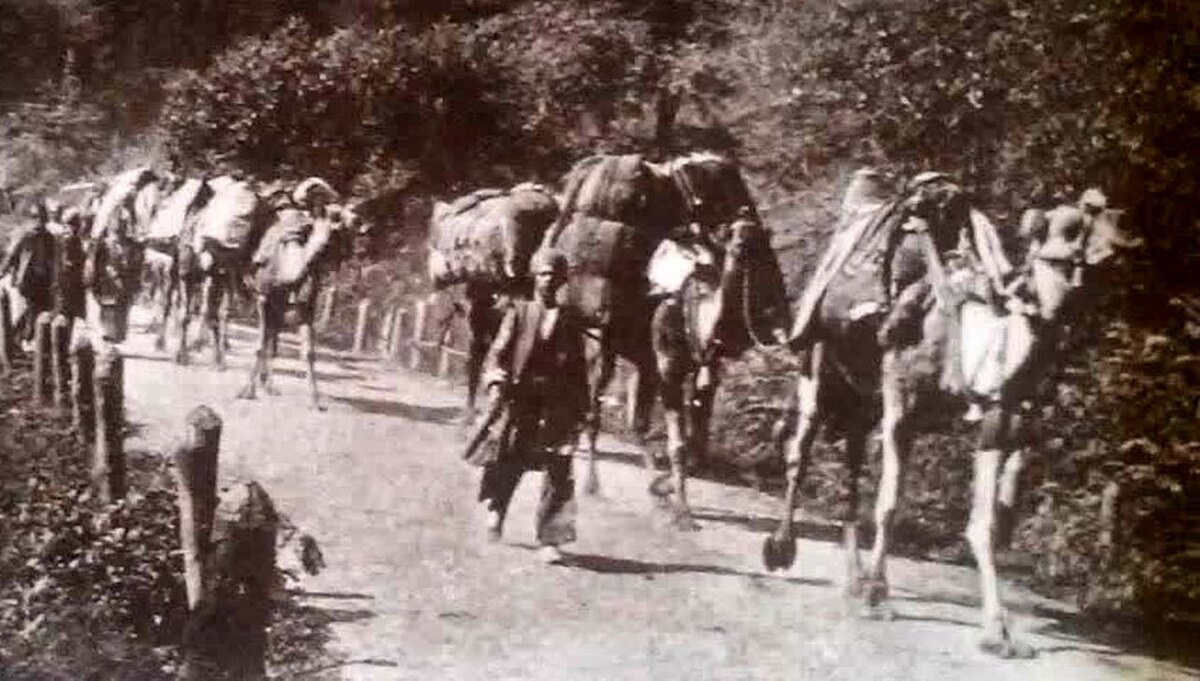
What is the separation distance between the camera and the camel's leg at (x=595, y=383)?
11.4 ft

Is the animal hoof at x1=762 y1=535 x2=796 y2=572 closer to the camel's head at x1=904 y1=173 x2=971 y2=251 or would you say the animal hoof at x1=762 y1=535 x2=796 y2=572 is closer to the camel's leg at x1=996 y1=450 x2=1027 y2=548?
the camel's leg at x1=996 y1=450 x2=1027 y2=548

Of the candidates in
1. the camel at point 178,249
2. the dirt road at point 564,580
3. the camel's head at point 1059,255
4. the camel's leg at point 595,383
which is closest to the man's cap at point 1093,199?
the camel's head at point 1059,255

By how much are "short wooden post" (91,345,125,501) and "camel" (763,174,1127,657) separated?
1.42 meters

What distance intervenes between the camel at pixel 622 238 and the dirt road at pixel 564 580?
0.58 ft

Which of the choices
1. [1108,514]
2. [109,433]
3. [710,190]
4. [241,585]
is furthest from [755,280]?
[109,433]

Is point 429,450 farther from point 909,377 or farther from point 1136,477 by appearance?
point 1136,477

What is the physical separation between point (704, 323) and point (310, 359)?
34.2 inches

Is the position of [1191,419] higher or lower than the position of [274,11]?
lower

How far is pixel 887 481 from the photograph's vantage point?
3.46 meters

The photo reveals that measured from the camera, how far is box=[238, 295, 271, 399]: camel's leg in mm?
3492

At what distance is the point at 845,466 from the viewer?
3471mm

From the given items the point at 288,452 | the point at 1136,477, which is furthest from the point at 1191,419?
the point at 288,452

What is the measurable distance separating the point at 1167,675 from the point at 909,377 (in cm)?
86

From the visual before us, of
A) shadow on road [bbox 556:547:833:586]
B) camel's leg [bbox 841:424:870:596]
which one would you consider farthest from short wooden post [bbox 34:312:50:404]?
camel's leg [bbox 841:424:870:596]
